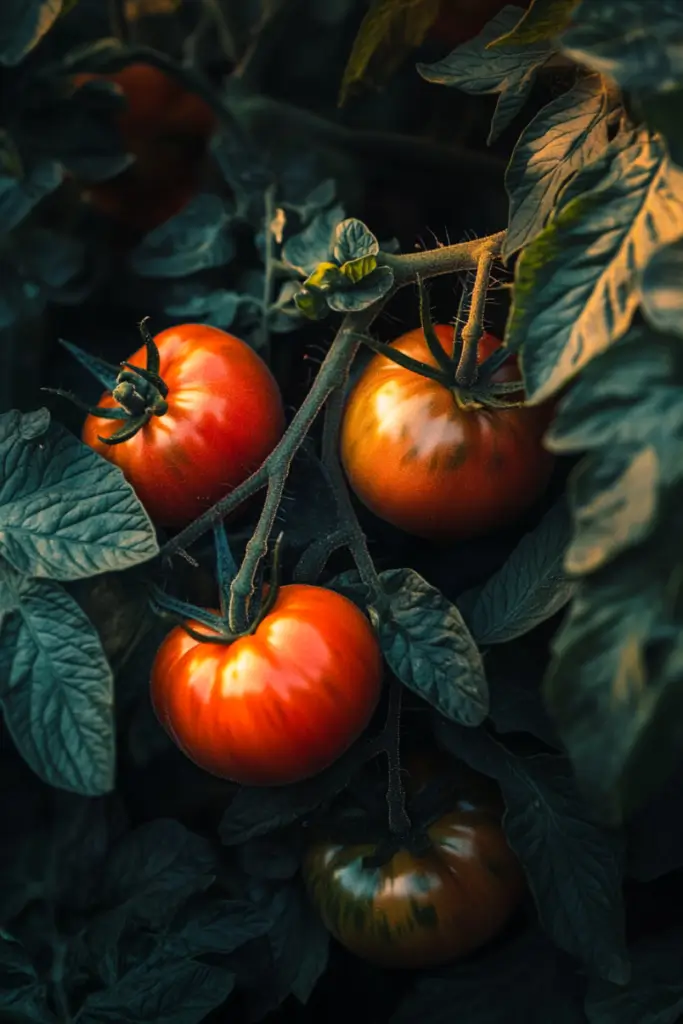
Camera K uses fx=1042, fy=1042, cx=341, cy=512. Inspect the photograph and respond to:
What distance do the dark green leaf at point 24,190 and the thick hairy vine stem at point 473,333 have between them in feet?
1.20

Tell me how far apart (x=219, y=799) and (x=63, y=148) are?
1.69 ft

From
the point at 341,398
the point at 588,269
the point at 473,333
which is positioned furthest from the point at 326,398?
the point at 588,269

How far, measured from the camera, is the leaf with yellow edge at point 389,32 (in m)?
0.66

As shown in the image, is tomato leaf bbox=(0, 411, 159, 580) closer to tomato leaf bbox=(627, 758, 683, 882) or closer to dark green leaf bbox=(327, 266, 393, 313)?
dark green leaf bbox=(327, 266, 393, 313)

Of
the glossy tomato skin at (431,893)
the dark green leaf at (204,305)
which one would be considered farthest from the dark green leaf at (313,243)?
the glossy tomato skin at (431,893)

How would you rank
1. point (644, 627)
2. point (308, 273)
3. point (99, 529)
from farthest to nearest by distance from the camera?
point (308, 273)
point (99, 529)
point (644, 627)

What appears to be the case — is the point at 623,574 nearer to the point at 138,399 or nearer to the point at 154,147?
the point at 138,399

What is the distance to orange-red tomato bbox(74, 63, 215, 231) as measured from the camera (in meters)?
0.90

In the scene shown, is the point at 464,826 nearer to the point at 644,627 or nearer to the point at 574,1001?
the point at 574,1001

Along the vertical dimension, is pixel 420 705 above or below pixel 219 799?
above

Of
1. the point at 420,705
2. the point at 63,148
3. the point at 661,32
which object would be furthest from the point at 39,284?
the point at 661,32

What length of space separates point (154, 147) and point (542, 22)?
18.9 inches

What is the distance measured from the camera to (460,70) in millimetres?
565

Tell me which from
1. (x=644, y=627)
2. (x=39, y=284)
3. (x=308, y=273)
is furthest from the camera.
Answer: (x=39, y=284)
